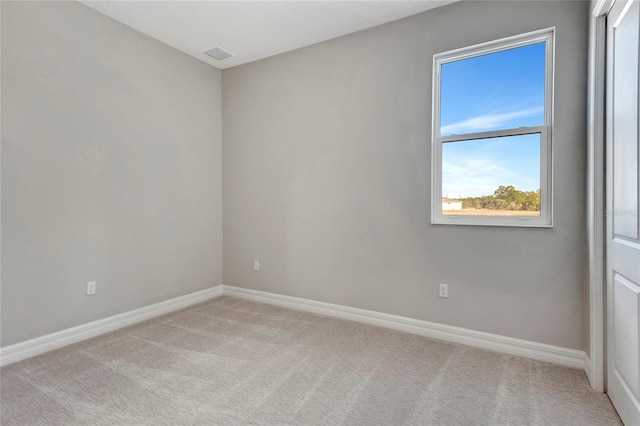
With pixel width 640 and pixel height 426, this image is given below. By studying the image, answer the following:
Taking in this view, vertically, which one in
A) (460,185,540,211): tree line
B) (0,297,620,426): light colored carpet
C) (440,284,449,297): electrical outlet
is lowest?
(0,297,620,426): light colored carpet

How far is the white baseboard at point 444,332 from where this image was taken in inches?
91.0

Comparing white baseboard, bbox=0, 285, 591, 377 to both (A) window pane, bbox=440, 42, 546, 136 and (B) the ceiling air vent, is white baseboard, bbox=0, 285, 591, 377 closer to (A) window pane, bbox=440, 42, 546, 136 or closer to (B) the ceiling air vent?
(A) window pane, bbox=440, 42, 546, 136

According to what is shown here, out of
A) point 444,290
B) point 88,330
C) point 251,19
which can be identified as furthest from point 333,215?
point 88,330

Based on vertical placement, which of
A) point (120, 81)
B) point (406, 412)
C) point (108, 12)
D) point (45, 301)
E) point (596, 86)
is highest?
point (108, 12)

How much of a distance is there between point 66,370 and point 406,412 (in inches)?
87.4

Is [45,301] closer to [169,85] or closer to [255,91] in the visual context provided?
[169,85]

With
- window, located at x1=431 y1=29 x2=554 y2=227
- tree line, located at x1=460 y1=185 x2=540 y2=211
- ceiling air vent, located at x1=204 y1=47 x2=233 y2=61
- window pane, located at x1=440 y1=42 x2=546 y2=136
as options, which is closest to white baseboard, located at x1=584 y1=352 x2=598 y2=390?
window, located at x1=431 y1=29 x2=554 y2=227

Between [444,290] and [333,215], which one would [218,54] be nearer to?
[333,215]

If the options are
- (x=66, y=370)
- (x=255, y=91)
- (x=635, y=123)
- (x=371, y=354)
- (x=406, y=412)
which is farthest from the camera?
(x=255, y=91)

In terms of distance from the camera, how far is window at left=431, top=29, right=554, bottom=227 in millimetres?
2416

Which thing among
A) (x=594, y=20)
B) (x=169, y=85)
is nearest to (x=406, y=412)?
(x=594, y=20)

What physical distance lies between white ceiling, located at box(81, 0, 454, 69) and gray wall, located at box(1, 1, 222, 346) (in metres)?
0.22

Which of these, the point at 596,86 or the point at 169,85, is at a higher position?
the point at 169,85

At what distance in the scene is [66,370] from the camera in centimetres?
219
